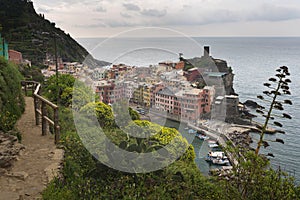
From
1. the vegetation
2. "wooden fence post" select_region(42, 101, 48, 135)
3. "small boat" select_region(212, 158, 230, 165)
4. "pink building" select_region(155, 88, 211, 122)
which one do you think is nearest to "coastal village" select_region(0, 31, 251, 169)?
"pink building" select_region(155, 88, 211, 122)

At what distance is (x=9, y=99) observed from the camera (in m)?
5.09

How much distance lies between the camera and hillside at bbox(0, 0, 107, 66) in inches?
1028

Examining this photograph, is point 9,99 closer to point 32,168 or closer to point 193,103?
point 32,168

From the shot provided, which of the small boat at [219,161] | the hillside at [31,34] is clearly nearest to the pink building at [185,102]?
the small boat at [219,161]

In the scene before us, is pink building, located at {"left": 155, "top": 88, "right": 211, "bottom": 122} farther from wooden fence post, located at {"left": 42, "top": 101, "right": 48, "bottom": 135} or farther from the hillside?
the hillside

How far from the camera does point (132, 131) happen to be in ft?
16.4

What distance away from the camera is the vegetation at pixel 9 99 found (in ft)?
14.2

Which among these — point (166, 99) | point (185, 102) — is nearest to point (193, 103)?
point (185, 102)

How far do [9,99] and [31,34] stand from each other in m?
25.6

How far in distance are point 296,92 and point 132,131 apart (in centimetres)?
3538

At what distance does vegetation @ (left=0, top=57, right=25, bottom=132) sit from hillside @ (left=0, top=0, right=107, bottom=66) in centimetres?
1848

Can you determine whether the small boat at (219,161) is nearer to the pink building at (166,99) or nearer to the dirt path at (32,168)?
the pink building at (166,99)

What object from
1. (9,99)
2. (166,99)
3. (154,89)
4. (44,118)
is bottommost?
(44,118)

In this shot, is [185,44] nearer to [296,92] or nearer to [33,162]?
[33,162]
